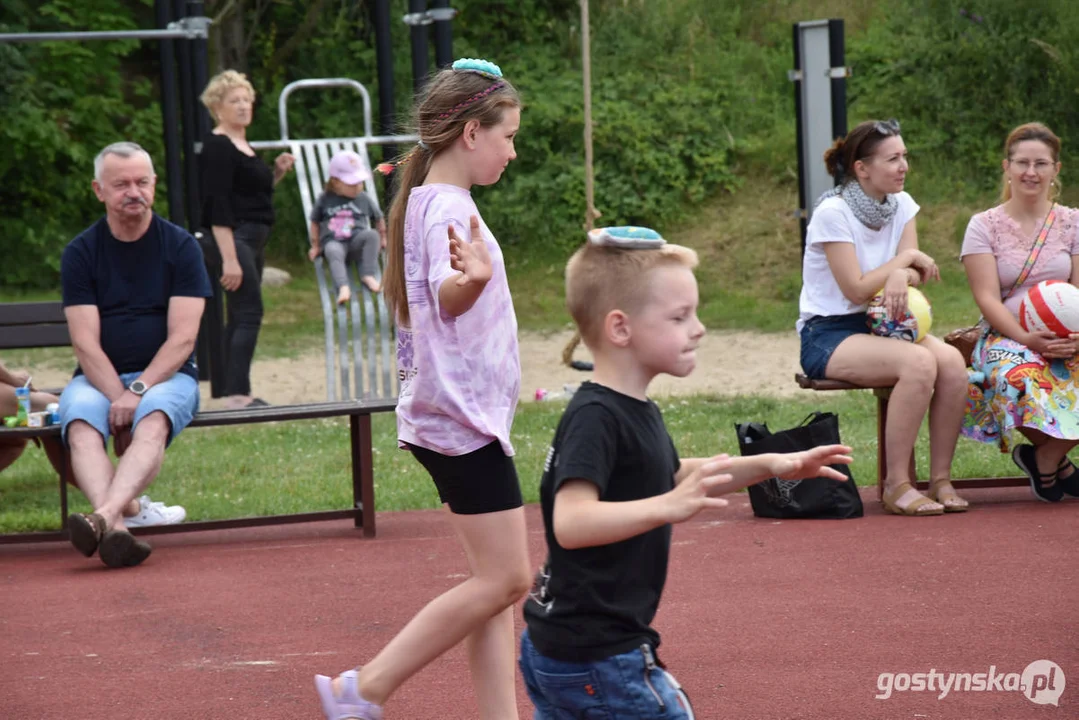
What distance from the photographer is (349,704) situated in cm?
364

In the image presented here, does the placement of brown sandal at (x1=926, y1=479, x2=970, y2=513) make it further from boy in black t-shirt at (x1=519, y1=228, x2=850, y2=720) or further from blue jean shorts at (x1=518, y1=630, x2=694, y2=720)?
blue jean shorts at (x1=518, y1=630, x2=694, y2=720)

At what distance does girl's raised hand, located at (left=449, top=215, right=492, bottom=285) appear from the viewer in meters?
3.39

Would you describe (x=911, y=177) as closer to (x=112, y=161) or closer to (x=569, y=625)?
(x=112, y=161)

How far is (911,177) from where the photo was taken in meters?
16.6

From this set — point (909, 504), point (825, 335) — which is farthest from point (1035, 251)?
point (909, 504)

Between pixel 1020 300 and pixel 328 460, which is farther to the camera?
pixel 328 460

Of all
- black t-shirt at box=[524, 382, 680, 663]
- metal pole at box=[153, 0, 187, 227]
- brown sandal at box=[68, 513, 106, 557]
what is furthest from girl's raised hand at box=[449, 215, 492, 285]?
metal pole at box=[153, 0, 187, 227]

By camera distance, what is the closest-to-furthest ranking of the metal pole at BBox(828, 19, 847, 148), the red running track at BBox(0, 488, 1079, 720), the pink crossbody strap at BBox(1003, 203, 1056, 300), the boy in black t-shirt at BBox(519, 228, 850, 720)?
the boy in black t-shirt at BBox(519, 228, 850, 720), the red running track at BBox(0, 488, 1079, 720), the pink crossbody strap at BBox(1003, 203, 1056, 300), the metal pole at BBox(828, 19, 847, 148)

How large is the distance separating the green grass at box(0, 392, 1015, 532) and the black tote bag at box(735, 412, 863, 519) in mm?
910

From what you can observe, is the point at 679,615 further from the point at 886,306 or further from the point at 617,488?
the point at 617,488

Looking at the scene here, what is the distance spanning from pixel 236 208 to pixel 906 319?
16.4 feet

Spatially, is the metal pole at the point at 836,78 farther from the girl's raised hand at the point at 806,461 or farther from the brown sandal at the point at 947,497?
the girl's raised hand at the point at 806,461

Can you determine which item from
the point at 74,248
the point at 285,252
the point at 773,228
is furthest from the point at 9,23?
the point at 74,248

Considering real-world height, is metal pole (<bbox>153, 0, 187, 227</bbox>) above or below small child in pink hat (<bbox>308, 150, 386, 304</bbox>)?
above
